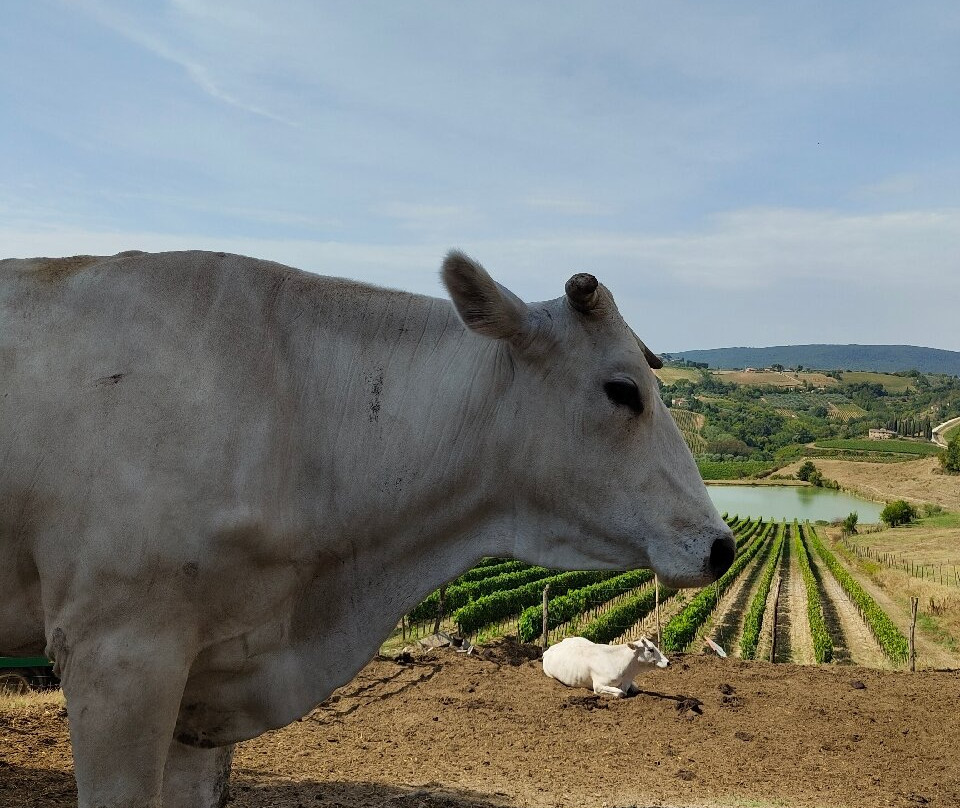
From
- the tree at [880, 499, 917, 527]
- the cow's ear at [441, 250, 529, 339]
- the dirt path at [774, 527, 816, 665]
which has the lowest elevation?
the tree at [880, 499, 917, 527]

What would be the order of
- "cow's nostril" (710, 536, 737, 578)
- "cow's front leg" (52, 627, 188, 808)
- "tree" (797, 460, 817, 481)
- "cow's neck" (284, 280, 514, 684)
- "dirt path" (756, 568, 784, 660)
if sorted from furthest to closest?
"tree" (797, 460, 817, 481) < "dirt path" (756, 568, 784, 660) < "cow's neck" (284, 280, 514, 684) < "cow's nostril" (710, 536, 737, 578) < "cow's front leg" (52, 627, 188, 808)

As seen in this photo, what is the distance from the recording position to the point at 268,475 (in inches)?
89.0

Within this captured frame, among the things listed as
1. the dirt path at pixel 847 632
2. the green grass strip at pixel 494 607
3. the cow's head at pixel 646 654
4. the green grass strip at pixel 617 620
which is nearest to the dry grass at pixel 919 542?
the dirt path at pixel 847 632

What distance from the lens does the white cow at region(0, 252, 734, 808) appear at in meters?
2.07

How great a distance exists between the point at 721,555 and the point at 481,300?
1014mm

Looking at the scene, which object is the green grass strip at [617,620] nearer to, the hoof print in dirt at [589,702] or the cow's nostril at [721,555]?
the hoof print in dirt at [589,702]

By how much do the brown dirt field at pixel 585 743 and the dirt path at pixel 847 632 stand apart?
10107mm

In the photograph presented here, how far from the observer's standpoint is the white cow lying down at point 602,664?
11633 mm

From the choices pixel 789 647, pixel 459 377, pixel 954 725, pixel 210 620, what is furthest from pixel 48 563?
pixel 789 647

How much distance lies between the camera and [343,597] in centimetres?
251

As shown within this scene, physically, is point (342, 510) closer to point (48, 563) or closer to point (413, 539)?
point (413, 539)

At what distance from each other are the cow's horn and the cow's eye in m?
0.24

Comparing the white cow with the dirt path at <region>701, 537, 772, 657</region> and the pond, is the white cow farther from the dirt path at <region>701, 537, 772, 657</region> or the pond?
the pond

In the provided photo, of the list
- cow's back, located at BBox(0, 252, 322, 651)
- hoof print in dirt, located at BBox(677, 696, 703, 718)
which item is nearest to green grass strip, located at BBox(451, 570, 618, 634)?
hoof print in dirt, located at BBox(677, 696, 703, 718)
